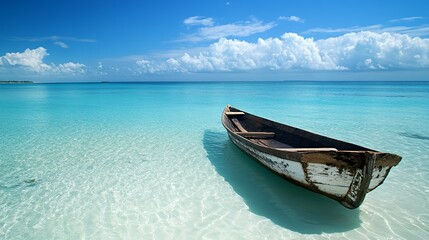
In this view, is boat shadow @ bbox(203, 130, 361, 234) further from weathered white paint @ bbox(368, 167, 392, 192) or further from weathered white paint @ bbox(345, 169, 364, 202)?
weathered white paint @ bbox(368, 167, 392, 192)

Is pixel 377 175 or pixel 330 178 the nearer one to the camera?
pixel 377 175

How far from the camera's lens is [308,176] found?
4.57 meters

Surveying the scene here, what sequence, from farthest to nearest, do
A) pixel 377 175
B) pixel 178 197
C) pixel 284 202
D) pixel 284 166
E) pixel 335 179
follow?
pixel 178 197, pixel 284 202, pixel 284 166, pixel 335 179, pixel 377 175

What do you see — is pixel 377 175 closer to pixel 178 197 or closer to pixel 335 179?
pixel 335 179

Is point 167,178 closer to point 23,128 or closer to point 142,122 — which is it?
point 142,122

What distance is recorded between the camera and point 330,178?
434cm

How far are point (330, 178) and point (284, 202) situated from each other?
138 centimetres

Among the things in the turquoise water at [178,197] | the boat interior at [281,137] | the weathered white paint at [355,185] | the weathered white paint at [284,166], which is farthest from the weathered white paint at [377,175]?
the weathered white paint at [284,166]

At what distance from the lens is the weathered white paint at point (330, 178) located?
421 cm

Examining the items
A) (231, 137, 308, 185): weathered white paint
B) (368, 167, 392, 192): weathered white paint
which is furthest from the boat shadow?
(368, 167, 392, 192): weathered white paint

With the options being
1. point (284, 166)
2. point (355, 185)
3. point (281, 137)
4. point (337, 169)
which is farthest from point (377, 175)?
point (281, 137)

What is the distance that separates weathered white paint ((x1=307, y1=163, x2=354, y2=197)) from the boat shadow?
606 mm

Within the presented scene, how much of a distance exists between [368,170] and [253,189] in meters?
2.73

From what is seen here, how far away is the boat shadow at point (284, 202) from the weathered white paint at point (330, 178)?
606mm
